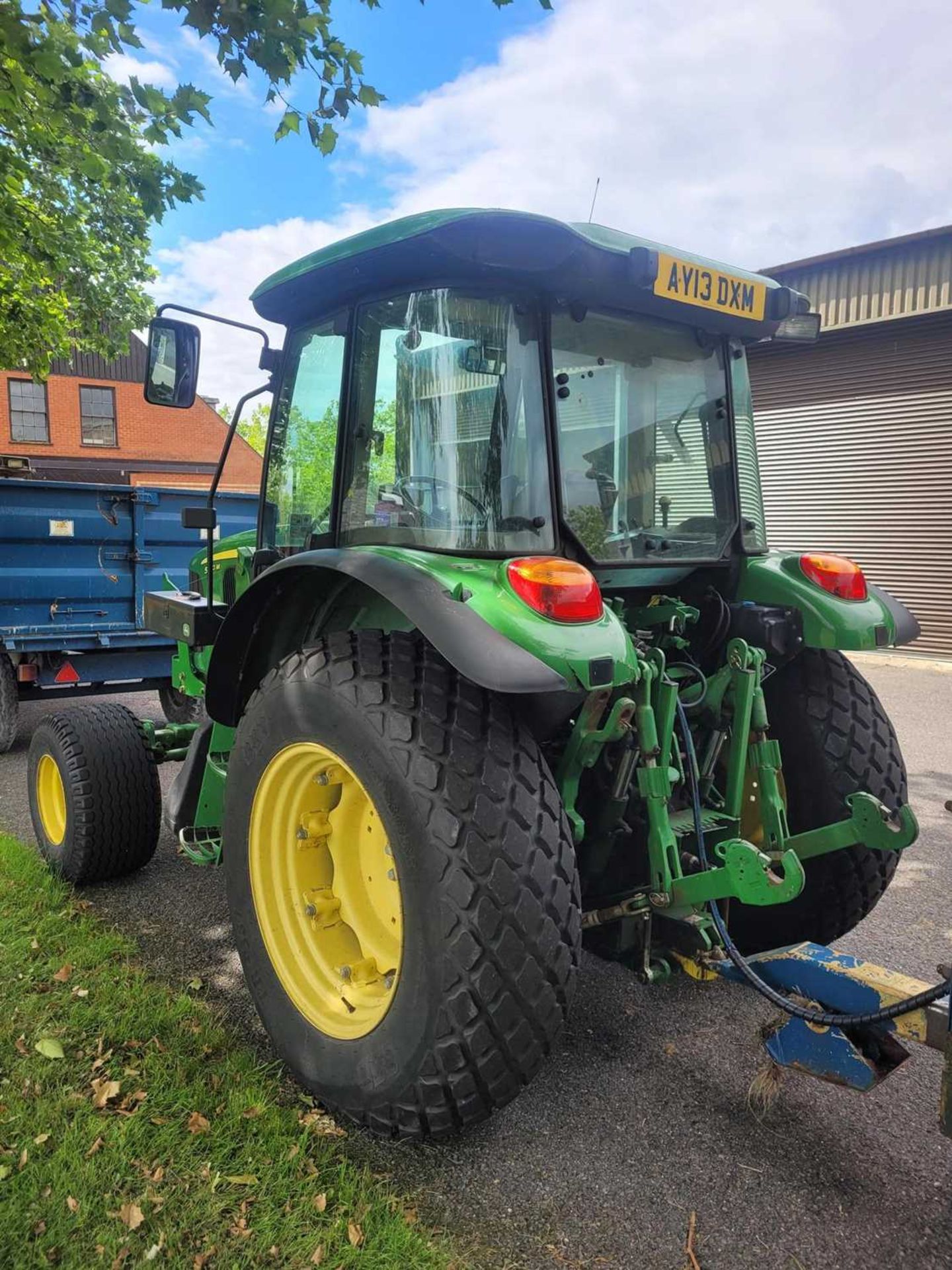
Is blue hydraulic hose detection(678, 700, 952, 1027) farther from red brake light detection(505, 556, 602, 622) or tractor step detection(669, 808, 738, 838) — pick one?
red brake light detection(505, 556, 602, 622)

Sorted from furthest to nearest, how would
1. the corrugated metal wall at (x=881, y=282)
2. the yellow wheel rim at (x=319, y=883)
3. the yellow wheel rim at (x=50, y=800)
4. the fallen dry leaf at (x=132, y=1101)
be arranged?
the corrugated metal wall at (x=881, y=282)
the yellow wheel rim at (x=50, y=800)
the yellow wheel rim at (x=319, y=883)
the fallen dry leaf at (x=132, y=1101)

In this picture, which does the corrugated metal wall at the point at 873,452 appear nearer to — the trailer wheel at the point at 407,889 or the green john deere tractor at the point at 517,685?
the green john deere tractor at the point at 517,685

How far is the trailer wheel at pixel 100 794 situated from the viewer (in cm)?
372

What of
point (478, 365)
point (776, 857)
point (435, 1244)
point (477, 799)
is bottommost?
point (435, 1244)

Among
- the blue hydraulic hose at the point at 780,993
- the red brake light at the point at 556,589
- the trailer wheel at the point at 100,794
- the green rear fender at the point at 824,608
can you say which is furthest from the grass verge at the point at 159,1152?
the green rear fender at the point at 824,608

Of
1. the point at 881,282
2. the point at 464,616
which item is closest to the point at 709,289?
the point at 464,616

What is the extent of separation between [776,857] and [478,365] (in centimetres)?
162

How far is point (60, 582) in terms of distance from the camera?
6574 mm

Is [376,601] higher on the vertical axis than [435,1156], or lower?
higher

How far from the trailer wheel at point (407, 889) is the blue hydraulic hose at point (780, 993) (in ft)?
1.74

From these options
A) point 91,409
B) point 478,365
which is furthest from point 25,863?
point 91,409

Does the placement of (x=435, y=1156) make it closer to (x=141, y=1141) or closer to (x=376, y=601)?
(x=141, y=1141)

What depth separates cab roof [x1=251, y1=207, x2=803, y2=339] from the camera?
221cm

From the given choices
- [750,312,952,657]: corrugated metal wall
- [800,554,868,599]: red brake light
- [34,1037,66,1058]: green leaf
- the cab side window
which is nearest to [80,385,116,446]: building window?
[750,312,952,657]: corrugated metal wall
